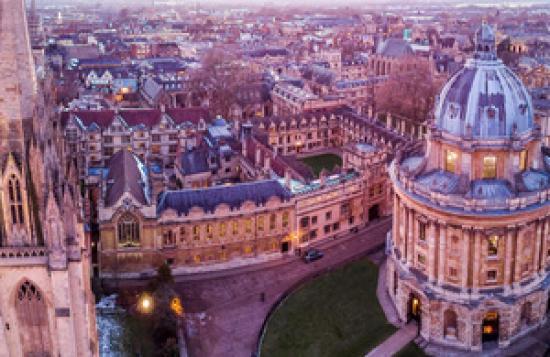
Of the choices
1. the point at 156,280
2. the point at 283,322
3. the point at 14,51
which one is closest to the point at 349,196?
the point at 283,322

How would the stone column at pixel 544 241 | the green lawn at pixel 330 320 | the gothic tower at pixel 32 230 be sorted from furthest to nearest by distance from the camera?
the stone column at pixel 544 241, the green lawn at pixel 330 320, the gothic tower at pixel 32 230

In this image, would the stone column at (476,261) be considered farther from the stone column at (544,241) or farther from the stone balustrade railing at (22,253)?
the stone balustrade railing at (22,253)

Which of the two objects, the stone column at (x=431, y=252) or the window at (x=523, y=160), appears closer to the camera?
the stone column at (x=431, y=252)

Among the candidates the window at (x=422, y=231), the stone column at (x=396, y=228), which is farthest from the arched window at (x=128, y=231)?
the window at (x=422, y=231)

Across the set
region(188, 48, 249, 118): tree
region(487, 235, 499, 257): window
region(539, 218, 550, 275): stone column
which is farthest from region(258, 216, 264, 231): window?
region(188, 48, 249, 118): tree

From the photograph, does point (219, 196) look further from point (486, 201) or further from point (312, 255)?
point (486, 201)

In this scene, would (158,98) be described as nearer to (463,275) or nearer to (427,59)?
(427,59)
